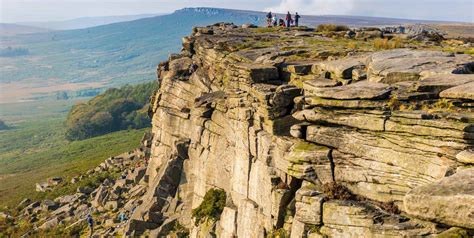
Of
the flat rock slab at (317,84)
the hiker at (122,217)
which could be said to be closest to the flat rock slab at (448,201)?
the flat rock slab at (317,84)

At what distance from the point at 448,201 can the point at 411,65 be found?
12884mm

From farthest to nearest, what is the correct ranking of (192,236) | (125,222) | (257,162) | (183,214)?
(125,222) → (183,214) → (192,236) → (257,162)

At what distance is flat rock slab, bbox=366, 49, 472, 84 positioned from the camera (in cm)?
2786

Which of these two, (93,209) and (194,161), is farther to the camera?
(93,209)

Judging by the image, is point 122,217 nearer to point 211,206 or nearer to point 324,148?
point 211,206

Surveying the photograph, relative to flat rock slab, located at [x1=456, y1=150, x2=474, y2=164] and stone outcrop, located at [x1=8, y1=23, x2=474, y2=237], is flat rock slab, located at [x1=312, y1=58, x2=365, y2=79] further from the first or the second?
flat rock slab, located at [x1=456, y1=150, x2=474, y2=164]

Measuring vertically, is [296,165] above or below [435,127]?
below

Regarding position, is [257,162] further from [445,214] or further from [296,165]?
[445,214]

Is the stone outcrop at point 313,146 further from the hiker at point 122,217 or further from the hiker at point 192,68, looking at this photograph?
the hiker at point 192,68

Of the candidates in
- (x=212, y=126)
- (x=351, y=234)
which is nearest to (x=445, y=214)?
(x=351, y=234)

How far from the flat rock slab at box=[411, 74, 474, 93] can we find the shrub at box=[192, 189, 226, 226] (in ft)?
60.3

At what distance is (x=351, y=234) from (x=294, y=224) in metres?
3.88

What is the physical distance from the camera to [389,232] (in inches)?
844

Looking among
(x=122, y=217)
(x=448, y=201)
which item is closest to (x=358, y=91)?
(x=448, y=201)
